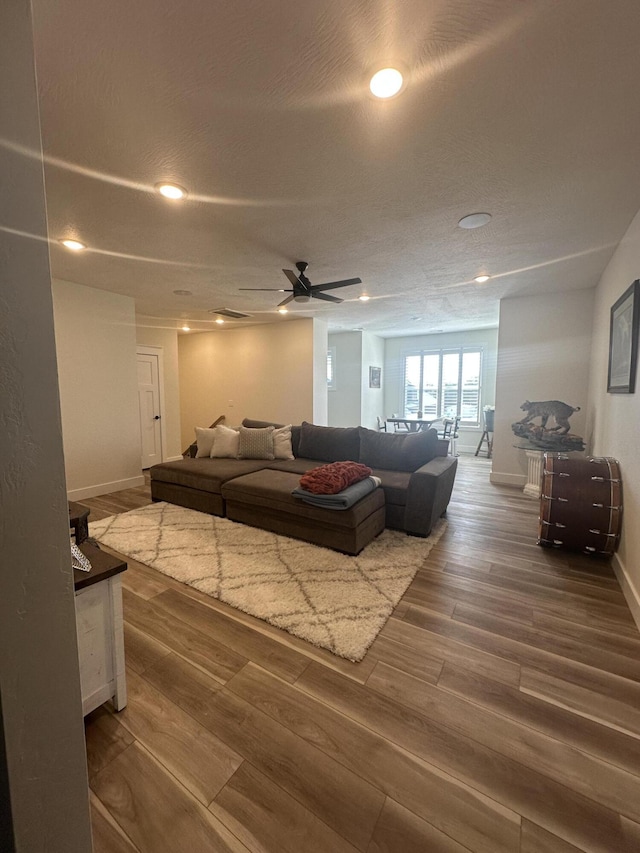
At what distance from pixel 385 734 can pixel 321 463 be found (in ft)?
9.48

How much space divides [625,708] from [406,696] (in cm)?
94

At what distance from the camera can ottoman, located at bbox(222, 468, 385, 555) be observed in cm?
277

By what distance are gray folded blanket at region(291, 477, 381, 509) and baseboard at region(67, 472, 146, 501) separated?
9.95 feet

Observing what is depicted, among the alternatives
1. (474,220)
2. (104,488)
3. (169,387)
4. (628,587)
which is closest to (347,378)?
(169,387)

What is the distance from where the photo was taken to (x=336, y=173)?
2.01 m

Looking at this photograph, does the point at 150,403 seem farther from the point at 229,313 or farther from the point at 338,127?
the point at 338,127

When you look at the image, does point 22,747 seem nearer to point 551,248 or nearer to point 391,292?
point 551,248

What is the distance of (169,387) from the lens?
6.28 meters

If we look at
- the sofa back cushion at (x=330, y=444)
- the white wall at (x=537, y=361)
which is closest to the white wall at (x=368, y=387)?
the white wall at (x=537, y=361)

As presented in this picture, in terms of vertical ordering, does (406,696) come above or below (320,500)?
below

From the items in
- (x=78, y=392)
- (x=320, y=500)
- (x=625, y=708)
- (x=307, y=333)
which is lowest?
(x=625, y=708)

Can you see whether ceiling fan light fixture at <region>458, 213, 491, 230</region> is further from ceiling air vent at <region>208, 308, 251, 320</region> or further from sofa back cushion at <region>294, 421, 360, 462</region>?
ceiling air vent at <region>208, 308, 251, 320</region>

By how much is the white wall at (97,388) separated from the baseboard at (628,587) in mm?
5321

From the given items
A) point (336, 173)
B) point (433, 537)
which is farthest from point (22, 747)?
point (433, 537)
